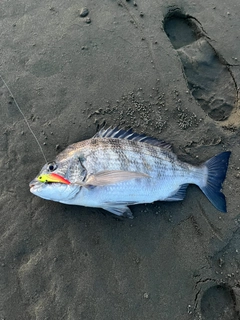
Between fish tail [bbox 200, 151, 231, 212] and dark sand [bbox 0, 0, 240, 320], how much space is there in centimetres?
12

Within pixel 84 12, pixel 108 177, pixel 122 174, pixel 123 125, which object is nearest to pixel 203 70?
pixel 123 125

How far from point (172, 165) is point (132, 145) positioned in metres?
0.56

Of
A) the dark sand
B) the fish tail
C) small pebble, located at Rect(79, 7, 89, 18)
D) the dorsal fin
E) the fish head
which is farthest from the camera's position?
small pebble, located at Rect(79, 7, 89, 18)

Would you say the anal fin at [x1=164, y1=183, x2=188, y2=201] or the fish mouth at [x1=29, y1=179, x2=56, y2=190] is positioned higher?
the fish mouth at [x1=29, y1=179, x2=56, y2=190]

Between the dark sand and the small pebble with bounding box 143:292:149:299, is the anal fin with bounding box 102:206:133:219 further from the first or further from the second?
the small pebble with bounding box 143:292:149:299

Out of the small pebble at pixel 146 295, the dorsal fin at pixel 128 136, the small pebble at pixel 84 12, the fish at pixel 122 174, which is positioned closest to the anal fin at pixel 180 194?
the fish at pixel 122 174

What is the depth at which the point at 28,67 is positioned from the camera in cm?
429

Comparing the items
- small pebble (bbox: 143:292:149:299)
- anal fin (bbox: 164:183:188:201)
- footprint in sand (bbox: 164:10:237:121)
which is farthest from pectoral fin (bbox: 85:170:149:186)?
footprint in sand (bbox: 164:10:237:121)

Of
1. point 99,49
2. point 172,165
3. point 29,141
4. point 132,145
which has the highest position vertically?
point 99,49

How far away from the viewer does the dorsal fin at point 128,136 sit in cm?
400

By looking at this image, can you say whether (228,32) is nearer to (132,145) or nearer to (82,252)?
(132,145)

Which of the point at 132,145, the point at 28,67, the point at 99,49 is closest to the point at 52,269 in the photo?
the point at 132,145

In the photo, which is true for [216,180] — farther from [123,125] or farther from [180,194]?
[123,125]

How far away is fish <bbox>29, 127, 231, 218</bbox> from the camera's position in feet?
11.9
